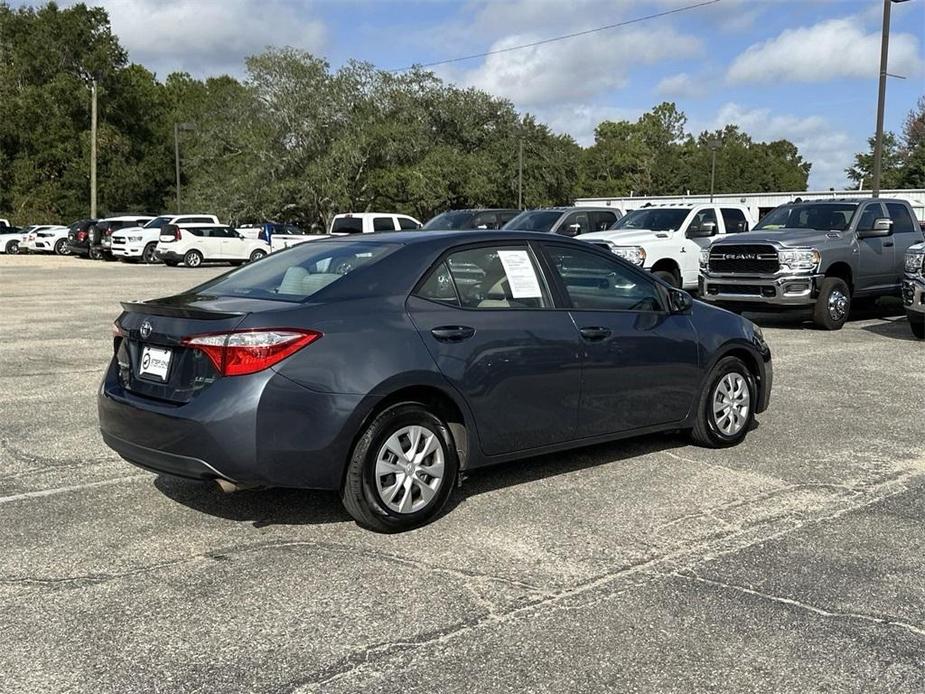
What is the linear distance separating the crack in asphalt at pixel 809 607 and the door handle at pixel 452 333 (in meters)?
1.61

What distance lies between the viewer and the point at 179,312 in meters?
4.57

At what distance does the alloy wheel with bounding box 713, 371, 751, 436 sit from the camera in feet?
21.0

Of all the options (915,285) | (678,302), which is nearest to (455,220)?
(915,285)

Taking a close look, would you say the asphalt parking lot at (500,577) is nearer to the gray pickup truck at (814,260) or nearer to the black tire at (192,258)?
the gray pickup truck at (814,260)

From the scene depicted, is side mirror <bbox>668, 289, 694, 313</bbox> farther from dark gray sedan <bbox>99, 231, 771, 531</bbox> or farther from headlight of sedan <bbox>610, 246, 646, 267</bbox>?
headlight of sedan <bbox>610, 246, 646, 267</bbox>

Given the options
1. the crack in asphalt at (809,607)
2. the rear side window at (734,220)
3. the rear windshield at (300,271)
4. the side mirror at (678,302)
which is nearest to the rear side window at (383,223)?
the rear side window at (734,220)

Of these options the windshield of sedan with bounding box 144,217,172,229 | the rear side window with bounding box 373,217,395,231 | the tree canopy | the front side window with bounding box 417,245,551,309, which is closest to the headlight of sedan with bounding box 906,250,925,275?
the front side window with bounding box 417,245,551,309

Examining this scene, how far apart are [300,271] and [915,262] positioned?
9665mm

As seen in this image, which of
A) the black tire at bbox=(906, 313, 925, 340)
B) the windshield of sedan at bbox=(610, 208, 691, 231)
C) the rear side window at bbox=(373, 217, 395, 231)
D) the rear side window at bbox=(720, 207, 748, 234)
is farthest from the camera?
the rear side window at bbox=(373, 217, 395, 231)

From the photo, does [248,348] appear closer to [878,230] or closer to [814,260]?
[814,260]

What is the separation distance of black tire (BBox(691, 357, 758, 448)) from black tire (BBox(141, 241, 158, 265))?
30.1 meters

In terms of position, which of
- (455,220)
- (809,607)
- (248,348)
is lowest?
(809,607)

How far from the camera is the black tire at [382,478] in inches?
179

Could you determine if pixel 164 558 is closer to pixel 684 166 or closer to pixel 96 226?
pixel 96 226
